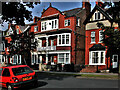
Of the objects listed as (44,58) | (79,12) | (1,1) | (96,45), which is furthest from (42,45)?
(1,1)

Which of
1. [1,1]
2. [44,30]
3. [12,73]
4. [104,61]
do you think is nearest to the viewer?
[12,73]

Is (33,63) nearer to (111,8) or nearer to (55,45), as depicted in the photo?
(55,45)

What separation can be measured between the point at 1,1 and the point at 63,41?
17.4 metres

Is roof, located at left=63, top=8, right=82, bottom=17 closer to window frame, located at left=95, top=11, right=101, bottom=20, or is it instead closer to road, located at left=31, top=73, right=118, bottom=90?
window frame, located at left=95, top=11, right=101, bottom=20

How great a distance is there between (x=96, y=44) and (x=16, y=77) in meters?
18.7

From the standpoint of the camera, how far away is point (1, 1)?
1324 centimetres

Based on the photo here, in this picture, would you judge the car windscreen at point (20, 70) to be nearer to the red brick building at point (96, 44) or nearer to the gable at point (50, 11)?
the red brick building at point (96, 44)

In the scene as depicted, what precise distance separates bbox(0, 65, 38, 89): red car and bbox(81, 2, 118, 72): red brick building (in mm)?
15716

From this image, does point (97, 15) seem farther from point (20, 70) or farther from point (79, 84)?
point (20, 70)

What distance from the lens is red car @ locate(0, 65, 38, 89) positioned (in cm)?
1009

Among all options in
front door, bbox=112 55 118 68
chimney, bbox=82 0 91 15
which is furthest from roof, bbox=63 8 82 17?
front door, bbox=112 55 118 68

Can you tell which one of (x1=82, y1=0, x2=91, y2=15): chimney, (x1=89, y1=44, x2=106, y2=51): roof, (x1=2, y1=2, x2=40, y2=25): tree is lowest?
(x1=89, y1=44, x2=106, y2=51): roof

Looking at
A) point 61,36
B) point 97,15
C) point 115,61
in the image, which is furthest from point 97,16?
point 115,61

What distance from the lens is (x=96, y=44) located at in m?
26.5
